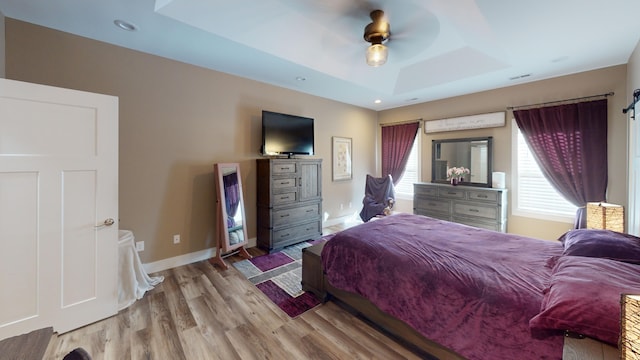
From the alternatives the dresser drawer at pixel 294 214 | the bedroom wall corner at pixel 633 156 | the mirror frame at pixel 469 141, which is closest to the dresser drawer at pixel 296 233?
the dresser drawer at pixel 294 214

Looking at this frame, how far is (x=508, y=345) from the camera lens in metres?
1.35

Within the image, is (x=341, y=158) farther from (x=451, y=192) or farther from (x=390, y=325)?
(x=390, y=325)

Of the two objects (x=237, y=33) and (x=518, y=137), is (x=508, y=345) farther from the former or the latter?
(x=518, y=137)

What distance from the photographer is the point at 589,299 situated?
1.09 metres

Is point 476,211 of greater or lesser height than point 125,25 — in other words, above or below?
below

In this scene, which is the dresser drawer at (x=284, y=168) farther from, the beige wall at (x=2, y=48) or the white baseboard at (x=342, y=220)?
the beige wall at (x=2, y=48)

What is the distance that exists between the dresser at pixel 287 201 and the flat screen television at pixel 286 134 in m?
0.27

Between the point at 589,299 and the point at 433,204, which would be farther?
the point at 433,204

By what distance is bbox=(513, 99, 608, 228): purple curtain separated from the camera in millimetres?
3266

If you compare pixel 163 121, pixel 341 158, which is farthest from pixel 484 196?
pixel 163 121

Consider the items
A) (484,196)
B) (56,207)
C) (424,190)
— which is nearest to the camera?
(56,207)

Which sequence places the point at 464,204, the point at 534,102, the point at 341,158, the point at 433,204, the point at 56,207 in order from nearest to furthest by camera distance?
the point at 56,207
the point at 534,102
the point at 464,204
the point at 433,204
the point at 341,158

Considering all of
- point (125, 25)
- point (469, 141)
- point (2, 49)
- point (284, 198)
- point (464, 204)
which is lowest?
point (464, 204)

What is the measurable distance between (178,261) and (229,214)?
2.89ft
